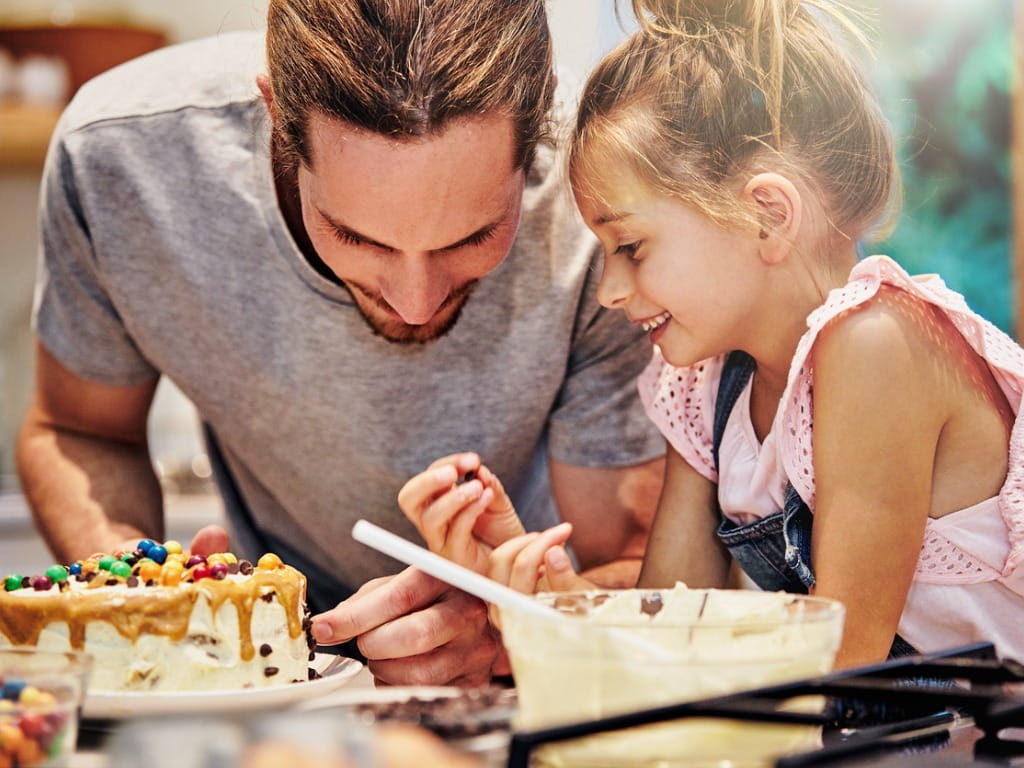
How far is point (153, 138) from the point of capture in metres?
1.69

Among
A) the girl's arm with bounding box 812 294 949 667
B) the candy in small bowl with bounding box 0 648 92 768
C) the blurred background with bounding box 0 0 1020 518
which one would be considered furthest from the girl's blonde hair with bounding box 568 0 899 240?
the blurred background with bounding box 0 0 1020 518

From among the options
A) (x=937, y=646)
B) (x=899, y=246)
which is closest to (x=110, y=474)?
(x=937, y=646)

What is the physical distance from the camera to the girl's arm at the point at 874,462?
1089mm

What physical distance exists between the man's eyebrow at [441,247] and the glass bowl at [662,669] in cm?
65

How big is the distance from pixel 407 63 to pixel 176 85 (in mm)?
640

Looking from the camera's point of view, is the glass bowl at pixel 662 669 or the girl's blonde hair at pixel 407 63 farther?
the girl's blonde hair at pixel 407 63

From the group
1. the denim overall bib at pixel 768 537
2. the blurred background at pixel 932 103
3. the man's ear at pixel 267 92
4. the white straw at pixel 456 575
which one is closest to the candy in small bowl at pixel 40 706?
the white straw at pixel 456 575

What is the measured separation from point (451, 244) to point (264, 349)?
503 millimetres

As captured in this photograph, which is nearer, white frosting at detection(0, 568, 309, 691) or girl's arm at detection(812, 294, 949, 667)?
white frosting at detection(0, 568, 309, 691)

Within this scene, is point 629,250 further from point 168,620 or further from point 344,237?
point 168,620

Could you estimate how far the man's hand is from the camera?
119 cm

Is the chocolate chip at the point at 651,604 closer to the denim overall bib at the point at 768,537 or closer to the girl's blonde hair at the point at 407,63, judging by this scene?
the denim overall bib at the point at 768,537

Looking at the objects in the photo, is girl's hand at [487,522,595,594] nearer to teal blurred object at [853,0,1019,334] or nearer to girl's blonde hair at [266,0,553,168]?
girl's blonde hair at [266,0,553,168]

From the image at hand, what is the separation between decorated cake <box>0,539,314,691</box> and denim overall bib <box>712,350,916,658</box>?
0.49 m
